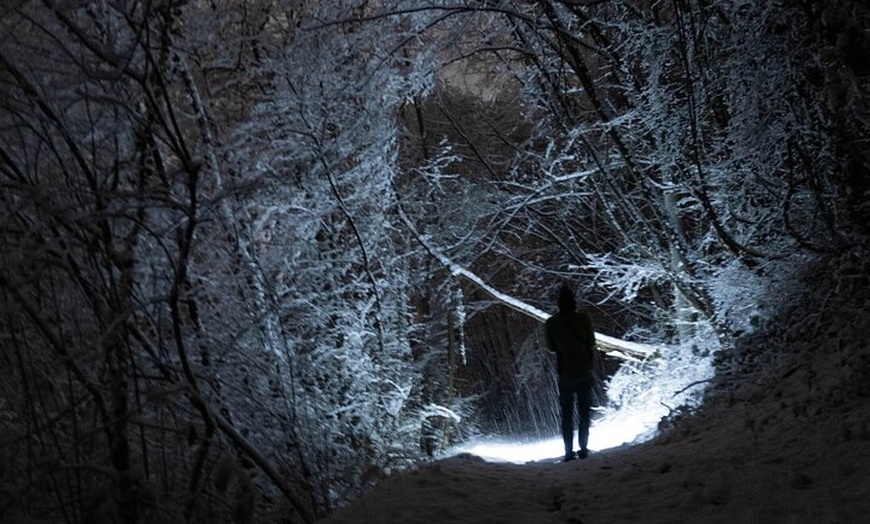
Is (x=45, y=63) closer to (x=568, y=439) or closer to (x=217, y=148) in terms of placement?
(x=217, y=148)

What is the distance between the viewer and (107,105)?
185 inches

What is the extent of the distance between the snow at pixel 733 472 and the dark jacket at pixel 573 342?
1.03 meters

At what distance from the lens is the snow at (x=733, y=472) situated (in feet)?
13.3

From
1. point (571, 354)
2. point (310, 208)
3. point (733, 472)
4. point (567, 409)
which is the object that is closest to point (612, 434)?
point (567, 409)

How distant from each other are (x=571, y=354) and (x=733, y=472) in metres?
3.53

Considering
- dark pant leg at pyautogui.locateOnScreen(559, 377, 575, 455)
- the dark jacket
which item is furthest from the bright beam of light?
the dark jacket

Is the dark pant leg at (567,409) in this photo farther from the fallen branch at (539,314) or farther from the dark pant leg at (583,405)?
the fallen branch at (539,314)

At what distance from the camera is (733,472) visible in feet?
15.5

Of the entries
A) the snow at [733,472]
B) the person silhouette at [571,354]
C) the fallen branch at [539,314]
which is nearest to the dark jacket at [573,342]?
the person silhouette at [571,354]

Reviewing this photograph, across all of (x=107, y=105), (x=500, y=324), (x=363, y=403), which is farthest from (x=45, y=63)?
(x=500, y=324)

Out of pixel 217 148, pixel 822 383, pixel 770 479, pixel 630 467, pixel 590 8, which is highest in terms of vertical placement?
pixel 590 8

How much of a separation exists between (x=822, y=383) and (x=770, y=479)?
1.78m

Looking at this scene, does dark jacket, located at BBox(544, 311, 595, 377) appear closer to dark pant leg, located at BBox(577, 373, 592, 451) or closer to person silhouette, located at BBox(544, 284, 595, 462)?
person silhouette, located at BBox(544, 284, 595, 462)

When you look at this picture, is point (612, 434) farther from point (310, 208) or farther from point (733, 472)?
point (733, 472)
